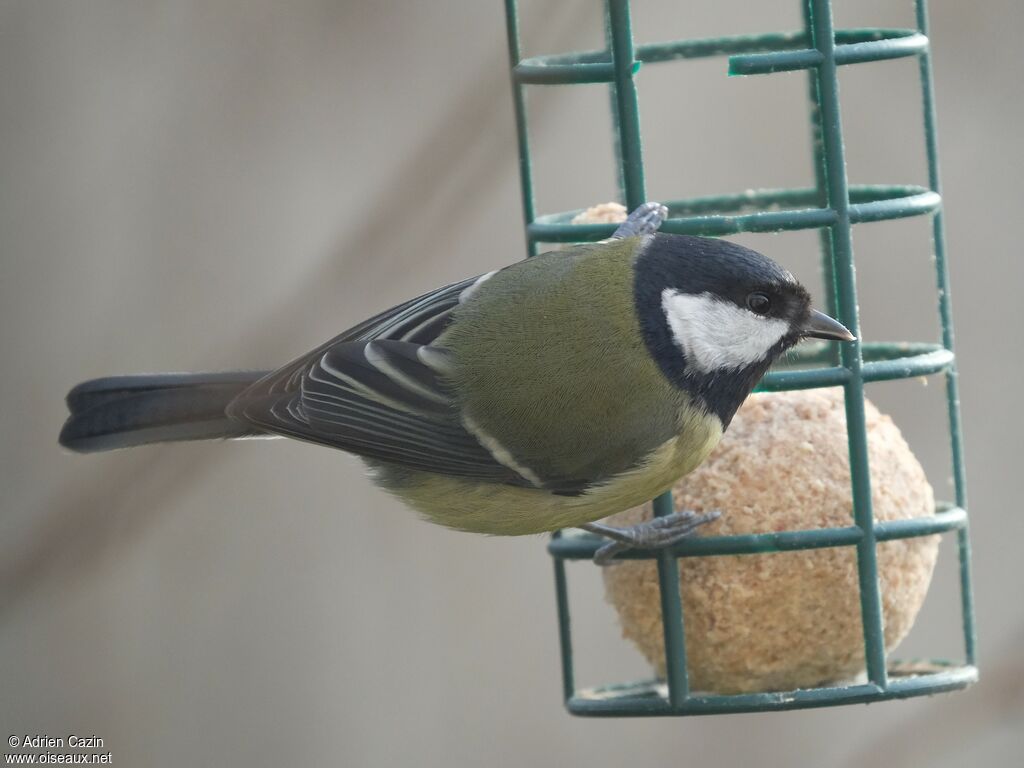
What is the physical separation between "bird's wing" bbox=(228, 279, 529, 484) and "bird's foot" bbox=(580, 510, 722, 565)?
303 millimetres

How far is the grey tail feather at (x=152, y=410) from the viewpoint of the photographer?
137 inches

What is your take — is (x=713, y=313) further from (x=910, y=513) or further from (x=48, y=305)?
(x=48, y=305)

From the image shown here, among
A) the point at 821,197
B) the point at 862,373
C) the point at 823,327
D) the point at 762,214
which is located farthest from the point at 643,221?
the point at 821,197

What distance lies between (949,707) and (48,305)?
352 cm

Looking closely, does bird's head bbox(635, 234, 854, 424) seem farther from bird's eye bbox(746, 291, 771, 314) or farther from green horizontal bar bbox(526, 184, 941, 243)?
green horizontal bar bbox(526, 184, 941, 243)

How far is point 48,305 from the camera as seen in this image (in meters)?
5.36

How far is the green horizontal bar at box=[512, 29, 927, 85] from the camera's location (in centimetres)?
330

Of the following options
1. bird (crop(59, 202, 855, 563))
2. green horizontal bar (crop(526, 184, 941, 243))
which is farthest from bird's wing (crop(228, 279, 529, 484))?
green horizontal bar (crop(526, 184, 941, 243))

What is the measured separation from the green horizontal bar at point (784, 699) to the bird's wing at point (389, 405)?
61cm

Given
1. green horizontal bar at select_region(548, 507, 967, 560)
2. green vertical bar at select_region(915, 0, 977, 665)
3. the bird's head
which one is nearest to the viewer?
the bird's head

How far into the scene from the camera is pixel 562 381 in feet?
9.96

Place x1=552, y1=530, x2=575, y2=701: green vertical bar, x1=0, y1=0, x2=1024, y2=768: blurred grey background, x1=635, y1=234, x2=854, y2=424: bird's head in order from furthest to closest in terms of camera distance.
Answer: x1=0, y1=0, x2=1024, y2=768: blurred grey background → x1=552, y1=530, x2=575, y2=701: green vertical bar → x1=635, y1=234, x2=854, y2=424: bird's head

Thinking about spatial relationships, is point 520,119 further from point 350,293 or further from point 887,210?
point 350,293

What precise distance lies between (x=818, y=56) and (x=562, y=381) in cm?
91
